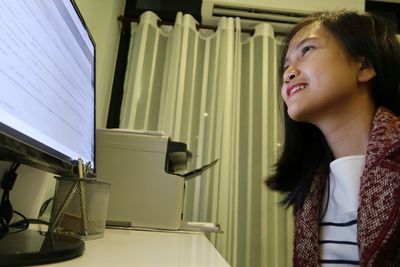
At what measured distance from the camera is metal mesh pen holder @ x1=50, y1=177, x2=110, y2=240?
23.8 inches

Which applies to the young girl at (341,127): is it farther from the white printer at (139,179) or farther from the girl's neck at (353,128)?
the white printer at (139,179)

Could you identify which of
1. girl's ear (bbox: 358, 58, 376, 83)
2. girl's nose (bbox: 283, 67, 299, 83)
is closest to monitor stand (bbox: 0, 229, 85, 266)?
girl's nose (bbox: 283, 67, 299, 83)

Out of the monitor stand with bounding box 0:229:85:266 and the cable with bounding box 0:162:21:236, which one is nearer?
the monitor stand with bounding box 0:229:85:266

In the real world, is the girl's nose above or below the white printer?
above

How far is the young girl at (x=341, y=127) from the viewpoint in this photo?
2.35 ft

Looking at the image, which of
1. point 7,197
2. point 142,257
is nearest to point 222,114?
point 7,197

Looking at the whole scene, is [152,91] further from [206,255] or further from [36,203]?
[206,255]

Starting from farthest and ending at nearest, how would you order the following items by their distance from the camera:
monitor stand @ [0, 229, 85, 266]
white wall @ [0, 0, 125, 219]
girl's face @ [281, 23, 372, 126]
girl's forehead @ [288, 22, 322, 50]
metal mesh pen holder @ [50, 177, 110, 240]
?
1. white wall @ [0, 0, 125, 219]
2. girl's forehead @ [288, 22, 322, 50]
3. girl's face @ [281, 23, 372, 126]
4. metal mesh pen holder @ [50, 177, 110, 240]
5. monitor stand @ [0, 229, 85, 266]

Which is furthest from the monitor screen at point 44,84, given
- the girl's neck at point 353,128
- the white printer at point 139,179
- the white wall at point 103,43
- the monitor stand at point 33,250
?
the white wall at point 103,43

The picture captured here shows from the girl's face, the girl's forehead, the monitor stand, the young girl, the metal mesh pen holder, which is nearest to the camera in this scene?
the monitor stand

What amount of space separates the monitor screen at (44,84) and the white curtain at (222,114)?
106cm

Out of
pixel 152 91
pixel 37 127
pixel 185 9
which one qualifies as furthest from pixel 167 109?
pixel 37 127

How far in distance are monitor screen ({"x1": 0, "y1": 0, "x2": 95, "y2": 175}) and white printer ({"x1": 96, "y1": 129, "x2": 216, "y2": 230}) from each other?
0.24 m

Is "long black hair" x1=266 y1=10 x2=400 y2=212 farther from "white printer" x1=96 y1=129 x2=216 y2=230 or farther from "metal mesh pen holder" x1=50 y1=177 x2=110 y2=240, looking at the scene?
"metal mesh pen holder" x1=50 y1=177 x2=110 y2=240
